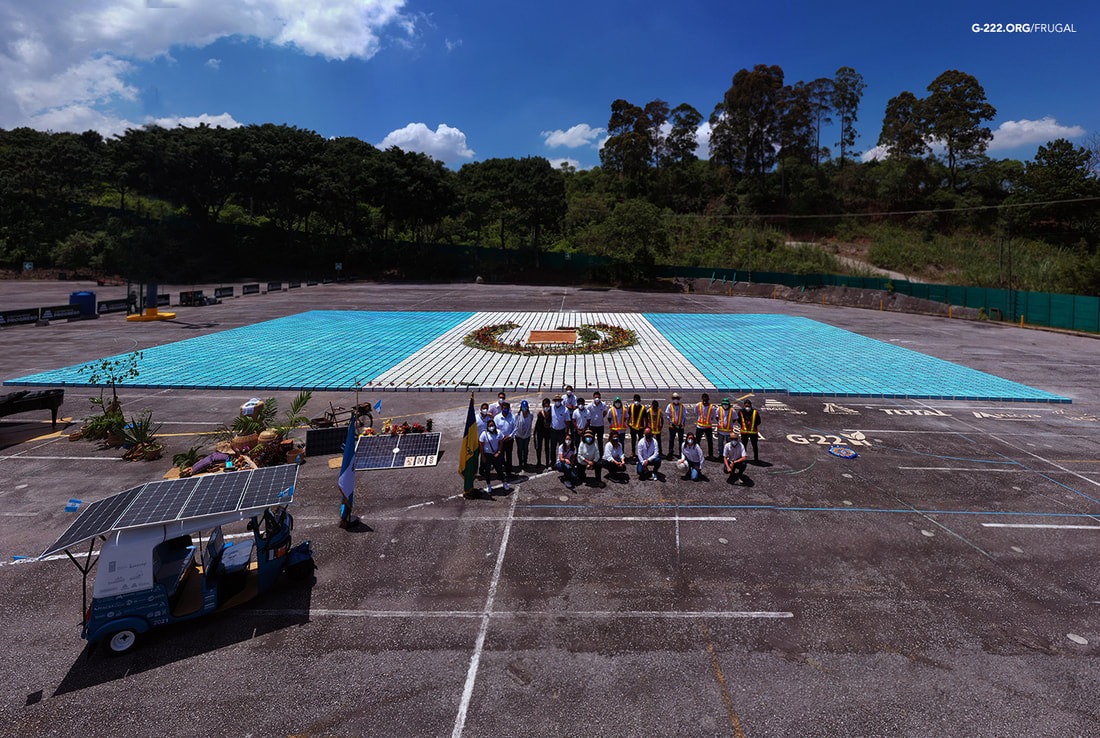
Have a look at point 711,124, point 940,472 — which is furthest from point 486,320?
point 711,124

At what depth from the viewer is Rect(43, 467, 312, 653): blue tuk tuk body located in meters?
7.38

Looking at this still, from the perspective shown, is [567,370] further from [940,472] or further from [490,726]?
[490,726]

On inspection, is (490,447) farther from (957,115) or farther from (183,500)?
(957,115)

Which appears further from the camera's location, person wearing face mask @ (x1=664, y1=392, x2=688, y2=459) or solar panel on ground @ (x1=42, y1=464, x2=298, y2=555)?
person wearing face mask @ (x1=664, y1=392, x2=688, y2=459)

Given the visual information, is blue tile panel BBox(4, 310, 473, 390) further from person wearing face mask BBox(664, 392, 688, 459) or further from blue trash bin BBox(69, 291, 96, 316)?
person wearing face mask BBox(664, 392, 688, 459)

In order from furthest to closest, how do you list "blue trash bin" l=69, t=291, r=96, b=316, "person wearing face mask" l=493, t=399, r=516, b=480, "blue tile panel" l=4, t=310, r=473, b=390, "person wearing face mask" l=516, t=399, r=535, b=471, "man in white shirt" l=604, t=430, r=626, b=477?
"blue trash bin" l=69, t=291, r=96, b=316, "blue tile panel" l=4, t=310, r=473, b=390, "person wearing face mask" l=516, t=399, r=535, b=471, "man in white shirt" l=604, t=430, r=626, b=477, "person wearing face mask" l=493, t=399, r=516, b=480

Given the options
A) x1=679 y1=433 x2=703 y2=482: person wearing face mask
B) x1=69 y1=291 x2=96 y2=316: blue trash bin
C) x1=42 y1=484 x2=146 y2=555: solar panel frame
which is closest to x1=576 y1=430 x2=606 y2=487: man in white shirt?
x1=679 y1=433 x2=703 y2=482: person wearing face mask

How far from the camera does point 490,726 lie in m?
6.37

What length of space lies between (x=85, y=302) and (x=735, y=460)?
1619 inches

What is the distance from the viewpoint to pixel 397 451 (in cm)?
1462

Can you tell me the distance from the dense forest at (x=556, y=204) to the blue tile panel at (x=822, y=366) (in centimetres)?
2747

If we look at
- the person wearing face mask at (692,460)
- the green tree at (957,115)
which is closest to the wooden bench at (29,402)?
the person wearing face mask at (692,460)

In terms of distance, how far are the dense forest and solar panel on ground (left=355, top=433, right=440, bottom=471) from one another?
4737cm

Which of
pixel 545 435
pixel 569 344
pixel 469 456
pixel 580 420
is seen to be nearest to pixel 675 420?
pixel 580 420
